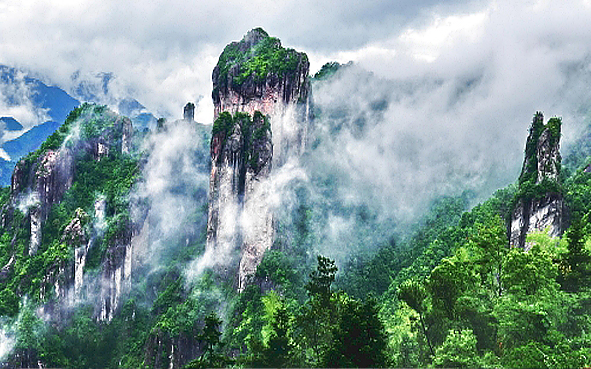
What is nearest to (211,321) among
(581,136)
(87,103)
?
(581,136)

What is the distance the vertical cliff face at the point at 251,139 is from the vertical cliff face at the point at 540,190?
1353 inches

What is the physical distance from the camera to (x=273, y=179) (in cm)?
7312

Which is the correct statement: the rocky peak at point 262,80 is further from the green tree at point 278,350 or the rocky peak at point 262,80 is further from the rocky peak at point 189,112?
the green tree at point 278,350

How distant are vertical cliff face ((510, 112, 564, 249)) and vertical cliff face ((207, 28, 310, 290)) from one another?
34377 mm

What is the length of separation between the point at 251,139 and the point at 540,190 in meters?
39.0

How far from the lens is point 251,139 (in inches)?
2761

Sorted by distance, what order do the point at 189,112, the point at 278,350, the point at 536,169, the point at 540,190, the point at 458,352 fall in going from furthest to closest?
the point at 189,112, the point at 536,169, the point at 540,190, the point at 278,350, the point at 458,352

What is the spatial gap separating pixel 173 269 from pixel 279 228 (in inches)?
794

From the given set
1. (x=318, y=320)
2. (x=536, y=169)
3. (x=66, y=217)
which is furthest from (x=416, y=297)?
(x=66, y=217)

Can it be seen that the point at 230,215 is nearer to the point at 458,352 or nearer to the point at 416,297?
the point at 416,297

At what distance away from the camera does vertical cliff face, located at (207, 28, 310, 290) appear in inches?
2734

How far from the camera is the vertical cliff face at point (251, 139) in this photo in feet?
228

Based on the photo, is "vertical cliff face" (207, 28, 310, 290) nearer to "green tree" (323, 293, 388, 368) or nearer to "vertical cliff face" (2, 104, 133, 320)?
"vertical cliff face" (2, 104, 133, 320)

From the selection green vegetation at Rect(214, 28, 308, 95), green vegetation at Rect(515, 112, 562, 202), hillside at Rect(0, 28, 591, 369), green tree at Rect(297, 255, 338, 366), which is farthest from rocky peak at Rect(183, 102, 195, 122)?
green tree at Rect(297, 255, 338, 366)
